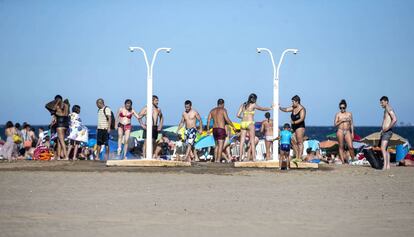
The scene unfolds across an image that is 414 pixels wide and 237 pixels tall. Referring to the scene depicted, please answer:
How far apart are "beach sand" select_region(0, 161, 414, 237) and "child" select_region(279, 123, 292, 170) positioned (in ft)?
2.42

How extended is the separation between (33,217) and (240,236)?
280cm

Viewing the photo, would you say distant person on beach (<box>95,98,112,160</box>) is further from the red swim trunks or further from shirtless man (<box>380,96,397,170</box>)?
shirtless man (<box>380,96,397,170</box>)

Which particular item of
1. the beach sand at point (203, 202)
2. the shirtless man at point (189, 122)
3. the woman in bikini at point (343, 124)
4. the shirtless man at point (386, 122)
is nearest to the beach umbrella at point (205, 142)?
the shirtless man at point (189, 122)

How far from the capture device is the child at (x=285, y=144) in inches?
801

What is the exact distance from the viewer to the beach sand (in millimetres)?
9789

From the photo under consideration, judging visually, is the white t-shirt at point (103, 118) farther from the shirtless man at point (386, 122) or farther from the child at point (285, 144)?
the shirtless man at point (386, 122)

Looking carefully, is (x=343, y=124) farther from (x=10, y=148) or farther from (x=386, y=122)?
(x=10, y=148)

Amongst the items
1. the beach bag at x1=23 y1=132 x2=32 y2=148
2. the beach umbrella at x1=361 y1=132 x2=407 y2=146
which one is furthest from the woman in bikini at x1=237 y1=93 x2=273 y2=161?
the beach umbrella at x1=361 y1=132 x2=407 y2=146

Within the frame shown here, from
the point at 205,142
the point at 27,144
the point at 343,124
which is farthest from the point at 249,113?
the point at 27,144

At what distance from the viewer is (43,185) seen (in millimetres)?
15422

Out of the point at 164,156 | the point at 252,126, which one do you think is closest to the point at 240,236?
the point at 252,126

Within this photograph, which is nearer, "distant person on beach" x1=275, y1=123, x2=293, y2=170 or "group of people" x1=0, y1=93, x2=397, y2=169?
A: "distant person on beach" x1=275, y1=123, x2=293, y2=170

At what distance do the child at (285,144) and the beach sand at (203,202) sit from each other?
2.42 feet

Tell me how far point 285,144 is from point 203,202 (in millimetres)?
7854
